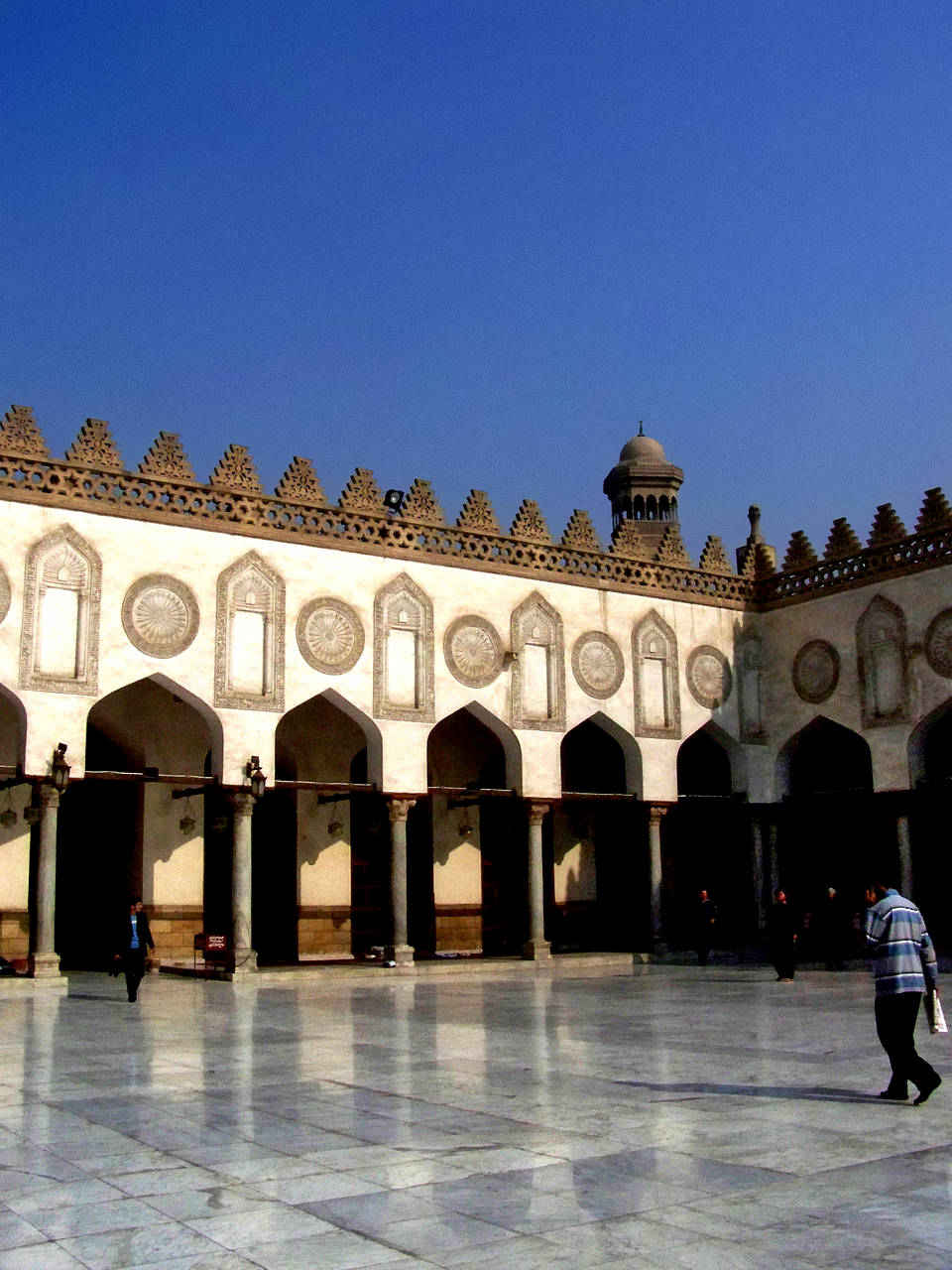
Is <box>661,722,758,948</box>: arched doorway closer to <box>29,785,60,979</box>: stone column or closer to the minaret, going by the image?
<box>29,785,60,979</box>: stone column

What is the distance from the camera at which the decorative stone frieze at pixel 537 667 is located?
21375mm

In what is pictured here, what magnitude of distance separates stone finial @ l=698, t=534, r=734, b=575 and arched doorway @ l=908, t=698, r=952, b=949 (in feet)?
15.4

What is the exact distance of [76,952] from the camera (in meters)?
21.0

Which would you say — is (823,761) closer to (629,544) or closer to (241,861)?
(629,544)

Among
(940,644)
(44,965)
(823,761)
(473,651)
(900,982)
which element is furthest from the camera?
(823,761)

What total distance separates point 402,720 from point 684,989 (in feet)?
20.6

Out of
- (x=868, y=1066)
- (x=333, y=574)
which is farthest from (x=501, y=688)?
(x=868, y=1066)

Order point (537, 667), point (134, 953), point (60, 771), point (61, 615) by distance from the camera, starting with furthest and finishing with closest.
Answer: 1. point (537, 667)
2. point (61, 615)
3. point (60, 771)
4. point (134, 953)

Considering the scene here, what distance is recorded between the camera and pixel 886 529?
22.5 m

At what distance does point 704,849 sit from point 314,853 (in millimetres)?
7706

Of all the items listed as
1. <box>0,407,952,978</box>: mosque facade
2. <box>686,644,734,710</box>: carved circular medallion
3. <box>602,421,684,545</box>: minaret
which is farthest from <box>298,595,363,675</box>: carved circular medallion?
<box>602,421,684,545</box>: minaret

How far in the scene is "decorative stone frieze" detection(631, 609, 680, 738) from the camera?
22.8 metres

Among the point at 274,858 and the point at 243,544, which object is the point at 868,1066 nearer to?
the point at 243,544

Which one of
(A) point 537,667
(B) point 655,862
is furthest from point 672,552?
(B) point 655,862
